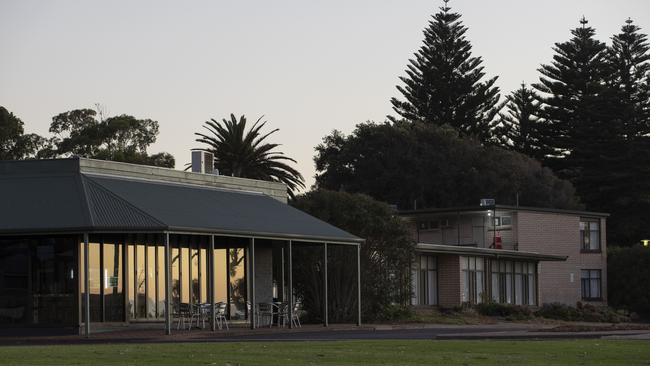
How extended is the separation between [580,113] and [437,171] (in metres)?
10.9

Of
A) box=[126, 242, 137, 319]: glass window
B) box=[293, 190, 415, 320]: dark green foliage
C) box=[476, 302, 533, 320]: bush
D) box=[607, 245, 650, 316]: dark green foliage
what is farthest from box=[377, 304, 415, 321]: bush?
box=[607, 245, 650, 316]: dark green foliage

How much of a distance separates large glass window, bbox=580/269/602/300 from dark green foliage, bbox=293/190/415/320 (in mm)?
20471

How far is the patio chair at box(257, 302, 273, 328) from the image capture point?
3656 centimetres

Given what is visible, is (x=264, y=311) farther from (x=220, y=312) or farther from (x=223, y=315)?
(x=220, y=312)

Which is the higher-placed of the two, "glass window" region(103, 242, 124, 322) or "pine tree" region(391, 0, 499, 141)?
"pine tree" region(391, 0, 499, 141)

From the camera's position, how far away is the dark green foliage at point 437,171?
81.9 m

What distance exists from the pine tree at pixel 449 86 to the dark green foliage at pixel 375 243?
149ft

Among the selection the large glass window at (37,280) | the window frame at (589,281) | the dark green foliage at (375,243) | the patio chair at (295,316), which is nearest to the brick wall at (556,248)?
the window frame at (589,281)

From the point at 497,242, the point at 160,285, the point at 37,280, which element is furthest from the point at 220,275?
the point at 497,242

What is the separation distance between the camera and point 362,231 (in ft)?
139

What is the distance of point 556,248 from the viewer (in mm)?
59938

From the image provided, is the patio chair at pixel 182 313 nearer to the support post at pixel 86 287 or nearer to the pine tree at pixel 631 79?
the support post at pixel 86 287

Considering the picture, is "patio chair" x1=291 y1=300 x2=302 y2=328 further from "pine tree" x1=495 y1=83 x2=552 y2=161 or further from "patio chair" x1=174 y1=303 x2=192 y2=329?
"pine tree" x1=495 y1=83 x2=552 y2=161

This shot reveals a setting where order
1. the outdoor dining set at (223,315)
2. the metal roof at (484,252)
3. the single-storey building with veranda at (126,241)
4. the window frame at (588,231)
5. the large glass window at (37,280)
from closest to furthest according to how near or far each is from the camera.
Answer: the single-storey building with veranda at (126,241)
the large glass window at (37,280)
the outdoor dining set at (223,315)
the metal roof at (484,252)
the window frame at (588,231)
